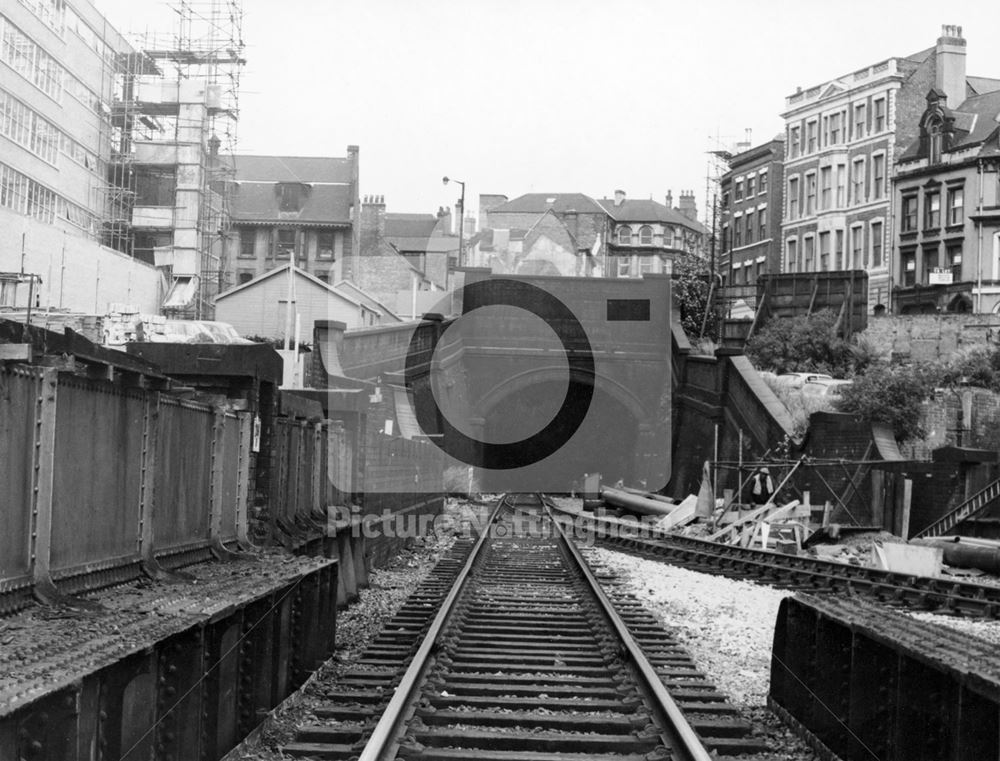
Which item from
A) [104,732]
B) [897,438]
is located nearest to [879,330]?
[897,438]

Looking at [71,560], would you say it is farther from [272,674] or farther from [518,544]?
[518,544]

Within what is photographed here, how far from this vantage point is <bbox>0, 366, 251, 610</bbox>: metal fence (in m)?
5.42

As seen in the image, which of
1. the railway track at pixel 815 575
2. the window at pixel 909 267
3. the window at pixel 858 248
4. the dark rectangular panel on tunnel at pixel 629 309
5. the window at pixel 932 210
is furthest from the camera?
the window at pixel 858 248

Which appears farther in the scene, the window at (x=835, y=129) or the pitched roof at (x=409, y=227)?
the pitched roof at (x=409, y=227)

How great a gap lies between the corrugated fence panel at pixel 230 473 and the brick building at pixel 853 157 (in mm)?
46708

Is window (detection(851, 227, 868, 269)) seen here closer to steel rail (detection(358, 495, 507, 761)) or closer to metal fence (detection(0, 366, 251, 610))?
steel rail (detection(358, 495, 507, 761))

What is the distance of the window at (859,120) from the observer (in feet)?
186

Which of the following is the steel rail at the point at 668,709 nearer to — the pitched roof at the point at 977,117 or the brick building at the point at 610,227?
the pitched roof at the point at 977,117

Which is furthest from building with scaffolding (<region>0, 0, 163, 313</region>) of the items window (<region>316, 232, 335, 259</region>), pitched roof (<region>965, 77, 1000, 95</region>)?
pitched roof (<region>965, 77, 1000, 95</region>)

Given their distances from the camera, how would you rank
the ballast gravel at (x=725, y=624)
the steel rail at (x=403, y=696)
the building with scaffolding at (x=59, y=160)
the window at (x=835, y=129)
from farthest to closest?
1. the window at (x=835, y=129)
2. the building with scaffolding at (x=59, y=160)
3. the ballast gravel at (x=725, y=624)
4. the steel rail at (x=403, y=696)

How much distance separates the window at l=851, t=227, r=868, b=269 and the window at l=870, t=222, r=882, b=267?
0.56m

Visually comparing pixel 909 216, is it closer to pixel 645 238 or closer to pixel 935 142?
pixel 935 142

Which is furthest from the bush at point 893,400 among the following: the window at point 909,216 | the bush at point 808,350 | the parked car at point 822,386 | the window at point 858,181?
the window at point 858,181

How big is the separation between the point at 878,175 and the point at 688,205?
186 feet
